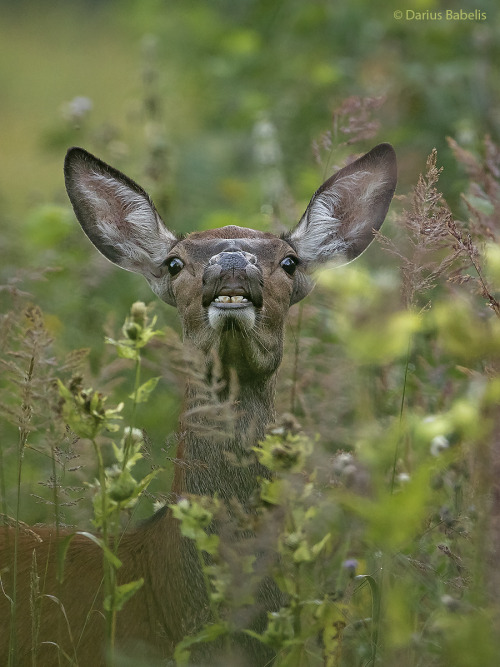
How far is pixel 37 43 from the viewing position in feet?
51.7

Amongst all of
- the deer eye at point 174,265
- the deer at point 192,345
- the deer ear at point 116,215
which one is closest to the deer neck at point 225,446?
the deer at point 192,345

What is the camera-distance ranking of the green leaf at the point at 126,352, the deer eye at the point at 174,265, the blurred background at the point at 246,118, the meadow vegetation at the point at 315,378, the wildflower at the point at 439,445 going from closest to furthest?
the meadow vegetation at the point at 315,378 → the green leaf at the point at 126,352 → the wildflower at the point at 439,445 → the deer eye at the point at 174,265 → the blurred background at the point at 246,118

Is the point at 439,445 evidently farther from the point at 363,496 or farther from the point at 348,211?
the point at 348,211

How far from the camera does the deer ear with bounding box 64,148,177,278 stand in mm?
3971

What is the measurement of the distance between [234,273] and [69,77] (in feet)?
38.0

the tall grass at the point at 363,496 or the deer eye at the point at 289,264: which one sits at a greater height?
the deer eye at the point at 289,264

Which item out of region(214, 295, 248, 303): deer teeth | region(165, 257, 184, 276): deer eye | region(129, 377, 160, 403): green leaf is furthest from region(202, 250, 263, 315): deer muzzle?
region(129, 377, 160, 403): green leaf

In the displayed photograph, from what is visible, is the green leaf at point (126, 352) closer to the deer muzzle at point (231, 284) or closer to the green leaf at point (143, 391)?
the green leaf at point (143, 391)

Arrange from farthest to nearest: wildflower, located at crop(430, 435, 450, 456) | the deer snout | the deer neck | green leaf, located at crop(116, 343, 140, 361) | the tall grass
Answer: the deer neck < the deer snout < wildflower, located at crop(430, 435, 450, 456) < green leaf, located at crop(116, 343, 140, 361) < the tall grass

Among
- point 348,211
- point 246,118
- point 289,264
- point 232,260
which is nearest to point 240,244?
point 289,264

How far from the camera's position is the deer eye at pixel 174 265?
3.74 m

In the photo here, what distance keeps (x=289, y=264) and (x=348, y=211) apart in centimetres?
46

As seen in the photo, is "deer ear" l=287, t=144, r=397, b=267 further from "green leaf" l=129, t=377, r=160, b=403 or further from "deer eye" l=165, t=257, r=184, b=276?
"green leaf" l=129, t=377, r=160, b=403

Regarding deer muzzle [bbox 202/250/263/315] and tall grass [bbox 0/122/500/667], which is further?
deer muzzle [bbox 202/250/263/315]
